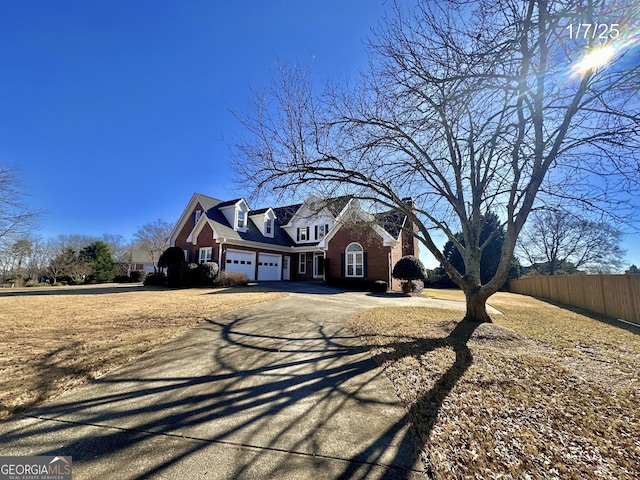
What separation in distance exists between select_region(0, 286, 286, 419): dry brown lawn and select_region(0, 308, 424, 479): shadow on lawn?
1.52 ft

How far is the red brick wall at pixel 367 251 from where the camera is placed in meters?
19.7

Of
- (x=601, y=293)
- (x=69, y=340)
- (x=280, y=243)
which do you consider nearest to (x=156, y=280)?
(x=280, y=243)

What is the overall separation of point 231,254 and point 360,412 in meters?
19.5

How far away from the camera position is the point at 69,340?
5.74m

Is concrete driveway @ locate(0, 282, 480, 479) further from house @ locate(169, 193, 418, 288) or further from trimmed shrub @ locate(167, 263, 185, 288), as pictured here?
trimmed shrub @ locate(167, 263, 185, 288)

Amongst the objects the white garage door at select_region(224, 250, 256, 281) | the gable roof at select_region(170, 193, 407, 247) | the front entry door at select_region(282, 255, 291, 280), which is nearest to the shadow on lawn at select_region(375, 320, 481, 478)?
the gable roof at select_region(170, 193, 407, 247)

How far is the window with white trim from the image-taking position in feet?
86.7

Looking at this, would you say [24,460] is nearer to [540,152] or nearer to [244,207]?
[540,152]

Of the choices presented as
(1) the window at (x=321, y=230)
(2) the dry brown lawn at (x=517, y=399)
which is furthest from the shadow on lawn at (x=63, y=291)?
(2) the dry brown lawn at (x=517, y=399)

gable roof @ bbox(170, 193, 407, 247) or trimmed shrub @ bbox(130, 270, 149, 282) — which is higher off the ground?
gable roof @ bbox(170, 193, 407, 247)

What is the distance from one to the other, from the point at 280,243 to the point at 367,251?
9114mm

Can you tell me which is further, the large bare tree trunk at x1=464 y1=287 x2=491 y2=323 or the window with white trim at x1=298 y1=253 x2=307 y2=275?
the window with white trim at x1=298 y1=253 x2=307 y2=275

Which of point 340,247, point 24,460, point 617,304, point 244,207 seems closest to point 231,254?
point 244,207
